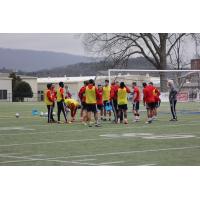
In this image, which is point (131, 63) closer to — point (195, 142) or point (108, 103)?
point (108, 103)

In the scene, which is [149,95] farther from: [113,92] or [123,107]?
[113,92]

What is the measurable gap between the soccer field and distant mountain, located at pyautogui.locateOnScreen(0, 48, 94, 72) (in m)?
100.0

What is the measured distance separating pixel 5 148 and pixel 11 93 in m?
89.4

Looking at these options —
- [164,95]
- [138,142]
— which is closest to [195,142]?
[138,142]

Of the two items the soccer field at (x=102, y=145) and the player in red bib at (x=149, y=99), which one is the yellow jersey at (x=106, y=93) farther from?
the soccer field at (x=102, y=145)

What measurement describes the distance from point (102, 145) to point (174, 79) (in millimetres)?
23833

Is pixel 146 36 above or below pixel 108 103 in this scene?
above

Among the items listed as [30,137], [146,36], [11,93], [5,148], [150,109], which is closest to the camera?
[5,148]

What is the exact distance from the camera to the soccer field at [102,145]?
14.1 meters

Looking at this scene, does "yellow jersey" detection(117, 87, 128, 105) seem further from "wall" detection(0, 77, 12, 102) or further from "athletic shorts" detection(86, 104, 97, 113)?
"wall" detection(0, 77, 12, 102)

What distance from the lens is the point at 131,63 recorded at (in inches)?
3019

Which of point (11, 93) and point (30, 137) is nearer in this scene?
point (30, 137)

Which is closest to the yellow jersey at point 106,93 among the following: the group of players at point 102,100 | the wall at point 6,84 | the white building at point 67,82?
the group of players at point 102,100

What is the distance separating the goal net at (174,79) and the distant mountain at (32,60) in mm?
81296
